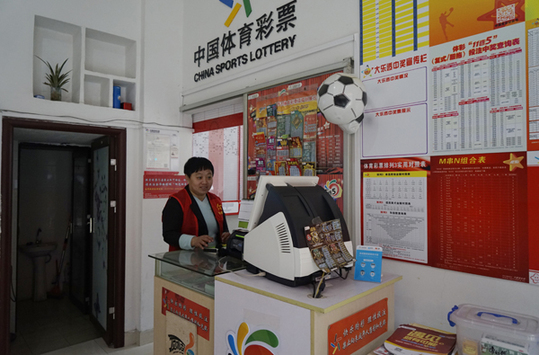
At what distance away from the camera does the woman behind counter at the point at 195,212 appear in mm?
2414

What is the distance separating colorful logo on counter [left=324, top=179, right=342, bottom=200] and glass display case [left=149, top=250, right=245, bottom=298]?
76 centimetres

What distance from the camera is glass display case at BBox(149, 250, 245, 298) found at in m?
1.82

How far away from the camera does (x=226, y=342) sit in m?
1.64

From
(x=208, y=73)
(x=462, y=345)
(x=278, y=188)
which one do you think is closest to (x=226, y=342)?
(x=278, y=188)

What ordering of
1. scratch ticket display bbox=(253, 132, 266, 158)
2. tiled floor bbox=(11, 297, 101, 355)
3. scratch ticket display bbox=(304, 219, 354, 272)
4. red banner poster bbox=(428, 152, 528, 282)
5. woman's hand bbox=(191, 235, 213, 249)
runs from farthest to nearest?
tiled floor bbox=(11, 297, 101, 355) < scratch ticket display bbox=(253, 132, 266, 158) < woman's hand bbox=(191, 235, 213, 249) < red banner poster bbox=(428, 152, 528, 282) < scratch ticket display bbox=(304, 219, 354, 272)

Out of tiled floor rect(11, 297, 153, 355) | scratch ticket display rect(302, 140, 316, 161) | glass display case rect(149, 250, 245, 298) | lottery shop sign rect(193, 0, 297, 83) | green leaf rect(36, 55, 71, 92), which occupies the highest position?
lottery shop sign rect(193, 0, 297, 83)

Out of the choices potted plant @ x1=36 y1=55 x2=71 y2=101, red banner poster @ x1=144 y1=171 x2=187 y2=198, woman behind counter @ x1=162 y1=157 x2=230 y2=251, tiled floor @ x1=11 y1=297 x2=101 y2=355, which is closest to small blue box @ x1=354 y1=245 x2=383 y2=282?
woman behind counter @ x1=162 y1=157 x2=230 y2=251

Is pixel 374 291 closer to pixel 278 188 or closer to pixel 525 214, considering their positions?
pixel 278 188

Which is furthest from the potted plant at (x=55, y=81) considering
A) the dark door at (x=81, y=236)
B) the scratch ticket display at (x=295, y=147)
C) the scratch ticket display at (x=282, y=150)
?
the scratch ticket display at (x=295, y=147)

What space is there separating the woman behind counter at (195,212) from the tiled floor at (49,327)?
2.05 m

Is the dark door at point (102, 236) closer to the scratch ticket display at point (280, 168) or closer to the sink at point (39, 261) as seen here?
the sink at point (39, 261)

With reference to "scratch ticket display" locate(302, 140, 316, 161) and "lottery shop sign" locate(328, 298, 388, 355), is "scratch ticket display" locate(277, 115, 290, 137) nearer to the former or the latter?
"scratch ticket display" locate(302, 140, 316, 161)

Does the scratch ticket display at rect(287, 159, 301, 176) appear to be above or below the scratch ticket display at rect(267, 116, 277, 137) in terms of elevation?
below

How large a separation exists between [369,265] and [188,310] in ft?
3.42
